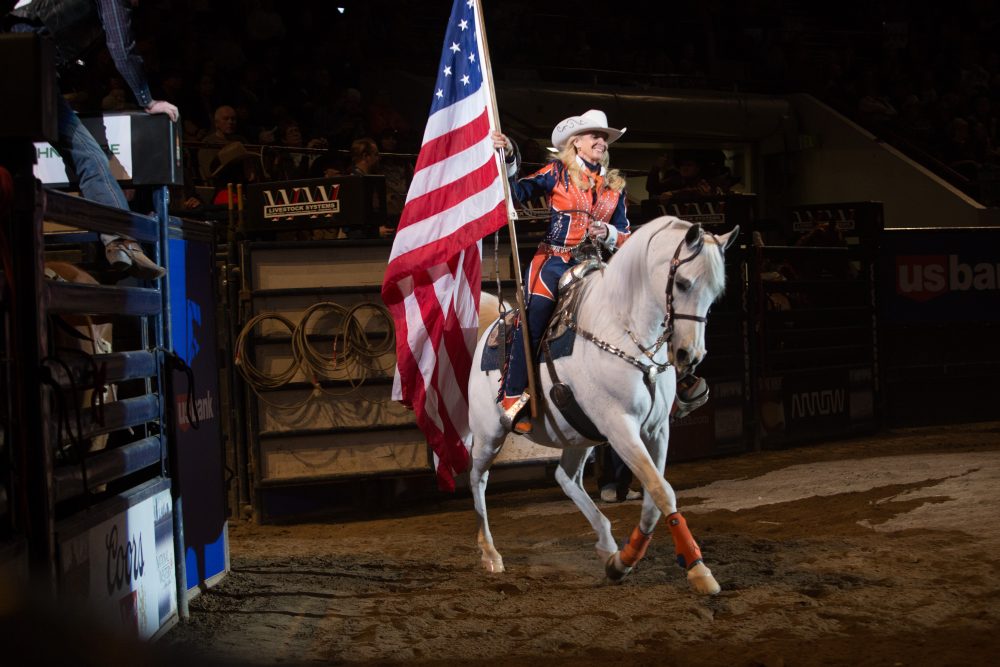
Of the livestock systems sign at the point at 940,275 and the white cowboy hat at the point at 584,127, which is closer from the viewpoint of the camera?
the white cowboy hat at the point at 584,127

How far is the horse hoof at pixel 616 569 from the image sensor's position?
5840 mm

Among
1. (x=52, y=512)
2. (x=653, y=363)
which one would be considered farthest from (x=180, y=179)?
(x=653, y=363)

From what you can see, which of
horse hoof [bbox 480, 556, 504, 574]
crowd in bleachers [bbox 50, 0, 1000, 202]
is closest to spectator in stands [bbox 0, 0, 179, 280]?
horse hoof [bbox 480, 556, 504, 574]

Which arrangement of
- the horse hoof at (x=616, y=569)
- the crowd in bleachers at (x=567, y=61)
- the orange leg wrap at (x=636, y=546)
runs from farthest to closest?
the crowd in bleachers at (x=567, y=61) → the horse hoof at (x=616, y=569) → the orange leg wrap at (x=636, y=546)

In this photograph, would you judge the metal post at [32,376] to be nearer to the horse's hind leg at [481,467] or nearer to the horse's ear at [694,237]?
the horse's ear at [694,237]

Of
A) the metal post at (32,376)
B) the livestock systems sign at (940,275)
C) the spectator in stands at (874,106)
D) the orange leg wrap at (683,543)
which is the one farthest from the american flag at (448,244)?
the spectator in stands at (874,106)

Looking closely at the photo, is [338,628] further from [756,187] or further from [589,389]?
[756,187]

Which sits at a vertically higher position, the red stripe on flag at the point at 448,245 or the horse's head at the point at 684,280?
the red stripe on flag at the point at 448,245

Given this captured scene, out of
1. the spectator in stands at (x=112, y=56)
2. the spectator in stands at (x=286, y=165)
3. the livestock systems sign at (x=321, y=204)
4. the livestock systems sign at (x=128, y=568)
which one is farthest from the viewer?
the spectator in stands at (x=286, y=165)

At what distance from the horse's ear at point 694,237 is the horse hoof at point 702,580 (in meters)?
1.59

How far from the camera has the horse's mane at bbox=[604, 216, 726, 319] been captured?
5.38 metres

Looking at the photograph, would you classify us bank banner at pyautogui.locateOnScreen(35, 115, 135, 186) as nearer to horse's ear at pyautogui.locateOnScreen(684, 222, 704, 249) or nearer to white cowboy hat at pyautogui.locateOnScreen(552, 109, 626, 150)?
white cowboy hat at pyautogui.locateOnScreen(552, 109, 626, 150)

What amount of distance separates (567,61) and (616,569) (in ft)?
46.9

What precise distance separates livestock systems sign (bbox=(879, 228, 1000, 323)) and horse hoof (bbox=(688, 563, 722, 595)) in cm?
786
